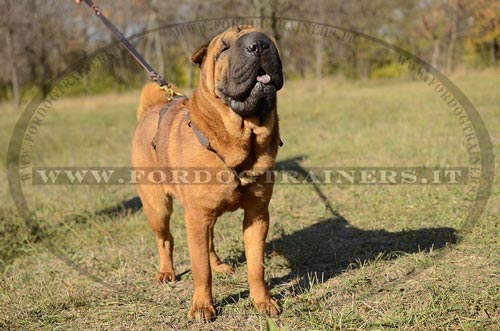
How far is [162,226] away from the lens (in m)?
3.92

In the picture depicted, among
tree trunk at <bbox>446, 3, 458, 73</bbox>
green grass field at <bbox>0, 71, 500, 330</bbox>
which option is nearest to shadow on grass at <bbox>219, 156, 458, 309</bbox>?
green grass field at <bbox>0, 71, 500, 330</bbox>

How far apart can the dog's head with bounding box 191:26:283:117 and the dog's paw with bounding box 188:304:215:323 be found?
4.21 feet

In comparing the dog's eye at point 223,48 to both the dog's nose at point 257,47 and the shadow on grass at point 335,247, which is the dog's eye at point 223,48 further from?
the shadow on grass at point 335,247

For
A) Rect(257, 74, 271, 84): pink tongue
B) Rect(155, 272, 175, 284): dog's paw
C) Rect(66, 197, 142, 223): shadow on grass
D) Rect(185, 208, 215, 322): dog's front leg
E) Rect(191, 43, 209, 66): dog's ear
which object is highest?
Rect(191, 43, 209, 66): dog's ear

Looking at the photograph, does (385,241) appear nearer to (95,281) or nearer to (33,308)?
(95,281)

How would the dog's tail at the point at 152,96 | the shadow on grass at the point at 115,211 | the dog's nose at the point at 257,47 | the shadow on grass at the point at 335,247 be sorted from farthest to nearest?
1. the shadow on grass at the point at 115,211
2. the dog's tail at the point at 152,96
3. the shadow on grass at the point at 335,247
4. the dog's nose at the point at 257,47

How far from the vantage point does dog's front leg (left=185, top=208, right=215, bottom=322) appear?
10.0 feet

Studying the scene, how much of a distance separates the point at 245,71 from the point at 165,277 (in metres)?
1.99

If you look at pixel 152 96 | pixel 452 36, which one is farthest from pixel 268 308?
pixel 452 36

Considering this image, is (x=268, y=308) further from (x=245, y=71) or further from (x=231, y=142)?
(x=245, y=71)

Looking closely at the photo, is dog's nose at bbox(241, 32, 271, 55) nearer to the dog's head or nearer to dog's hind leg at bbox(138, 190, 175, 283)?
the dog's head

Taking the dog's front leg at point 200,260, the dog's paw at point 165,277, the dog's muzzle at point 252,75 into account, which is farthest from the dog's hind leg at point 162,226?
the dog's muzzle at point 252,75

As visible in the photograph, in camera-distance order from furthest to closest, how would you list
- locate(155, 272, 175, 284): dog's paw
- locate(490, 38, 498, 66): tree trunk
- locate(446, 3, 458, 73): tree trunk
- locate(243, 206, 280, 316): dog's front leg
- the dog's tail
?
locate(490, 38, 498, 66): tree trunk → locate(446, 3, 458, 73): tree trunk → the dog's tail → locate(155, 272, 175, 284): dog's paw → locate(243, 206, 280, 316): dog's front leg

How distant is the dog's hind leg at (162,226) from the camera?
12.8ft
